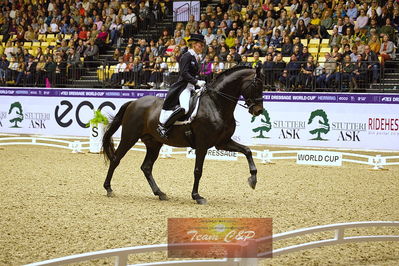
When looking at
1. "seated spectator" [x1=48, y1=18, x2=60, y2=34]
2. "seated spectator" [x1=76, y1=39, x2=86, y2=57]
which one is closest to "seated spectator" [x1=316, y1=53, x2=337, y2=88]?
"seated spectator" [x1=76, y1=39, x2=86, y2=57]

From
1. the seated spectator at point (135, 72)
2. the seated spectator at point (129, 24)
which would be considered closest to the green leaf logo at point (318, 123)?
the seated spectator at point (135, 72)

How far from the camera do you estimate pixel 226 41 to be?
22.9m

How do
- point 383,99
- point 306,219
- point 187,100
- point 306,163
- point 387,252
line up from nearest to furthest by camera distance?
point 387,252 → point 306,219 → point 187,100 → point 306,163 → point 383,99

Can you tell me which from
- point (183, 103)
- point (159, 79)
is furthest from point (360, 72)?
point (183, 103)

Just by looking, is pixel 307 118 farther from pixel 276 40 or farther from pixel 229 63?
pixel 276 40

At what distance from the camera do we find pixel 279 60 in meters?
20.1

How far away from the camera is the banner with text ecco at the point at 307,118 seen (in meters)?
17.8

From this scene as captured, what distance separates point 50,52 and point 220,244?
21500mm

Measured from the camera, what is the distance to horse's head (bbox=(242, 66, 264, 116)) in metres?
10.5

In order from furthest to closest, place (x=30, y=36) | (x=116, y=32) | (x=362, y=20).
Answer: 1. (x=30, y=36)
2. (x=116, y=32)
3. (x=362, y=20)

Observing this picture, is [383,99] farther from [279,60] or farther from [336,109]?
[279,60]

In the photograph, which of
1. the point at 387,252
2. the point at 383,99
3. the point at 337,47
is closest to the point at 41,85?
the point at 337,47

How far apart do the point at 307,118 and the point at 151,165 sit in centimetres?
845

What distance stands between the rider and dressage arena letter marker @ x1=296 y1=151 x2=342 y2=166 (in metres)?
6.52
